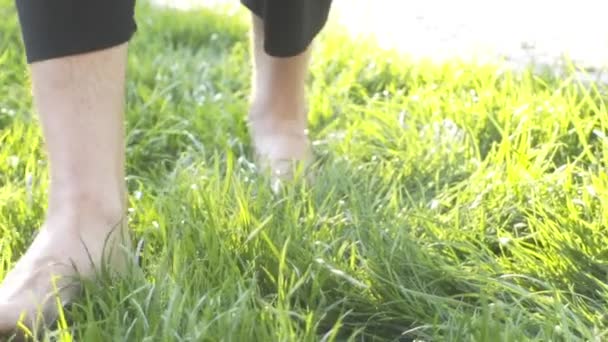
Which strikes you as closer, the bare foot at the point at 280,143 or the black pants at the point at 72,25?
the black pants at the point at 72,25

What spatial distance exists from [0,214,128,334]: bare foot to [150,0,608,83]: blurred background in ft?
4.11

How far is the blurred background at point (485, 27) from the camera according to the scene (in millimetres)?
2398

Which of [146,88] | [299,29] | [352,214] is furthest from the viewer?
[146,88]

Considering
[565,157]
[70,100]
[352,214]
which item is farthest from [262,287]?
[565,157]

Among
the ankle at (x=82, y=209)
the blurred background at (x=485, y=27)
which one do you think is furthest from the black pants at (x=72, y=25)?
the blurred background at (x=485, y=27)

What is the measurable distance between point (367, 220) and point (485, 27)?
5.29 ft

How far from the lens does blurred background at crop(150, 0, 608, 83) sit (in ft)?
7.87

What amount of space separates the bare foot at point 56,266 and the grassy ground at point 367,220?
0.03 m

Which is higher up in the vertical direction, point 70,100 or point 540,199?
point 70,100

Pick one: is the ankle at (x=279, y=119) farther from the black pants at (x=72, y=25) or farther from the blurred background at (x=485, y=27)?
the blurred background at (x=485, y=27)

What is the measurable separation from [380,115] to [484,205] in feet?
1.59

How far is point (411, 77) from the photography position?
2.19m

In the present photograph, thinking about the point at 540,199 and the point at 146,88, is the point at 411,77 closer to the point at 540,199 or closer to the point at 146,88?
the point at 146,88

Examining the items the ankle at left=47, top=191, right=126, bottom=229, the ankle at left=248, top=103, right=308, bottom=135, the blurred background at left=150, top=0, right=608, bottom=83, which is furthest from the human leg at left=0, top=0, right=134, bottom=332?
the blurred background at left=150, top=0, right=608, bottom=83
